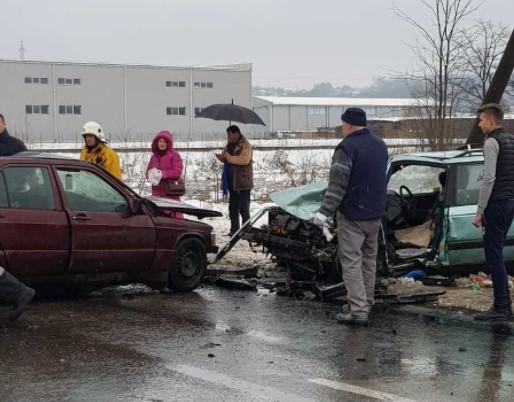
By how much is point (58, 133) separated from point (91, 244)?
61138 mm

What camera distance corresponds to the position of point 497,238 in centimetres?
702

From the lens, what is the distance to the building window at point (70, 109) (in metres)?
67.9

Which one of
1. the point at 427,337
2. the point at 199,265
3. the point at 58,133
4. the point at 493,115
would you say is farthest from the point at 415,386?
the point at 58,133

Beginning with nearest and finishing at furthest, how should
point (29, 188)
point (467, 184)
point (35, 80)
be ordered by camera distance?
point (29, 188), point (467, 184), point (35, 80)

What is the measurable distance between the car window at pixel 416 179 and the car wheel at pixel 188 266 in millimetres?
2547

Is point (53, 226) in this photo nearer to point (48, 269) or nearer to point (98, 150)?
point (48, 269)

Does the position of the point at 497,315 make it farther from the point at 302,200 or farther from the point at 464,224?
the point at 302,200

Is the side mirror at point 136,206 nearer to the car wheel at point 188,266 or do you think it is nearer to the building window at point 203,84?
the car wheel at point 188,266

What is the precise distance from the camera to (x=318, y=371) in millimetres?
5414

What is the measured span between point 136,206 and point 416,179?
368cm

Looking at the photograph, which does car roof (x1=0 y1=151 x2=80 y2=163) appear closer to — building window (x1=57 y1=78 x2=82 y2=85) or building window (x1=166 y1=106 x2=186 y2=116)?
building window (x1=57 y1=78 x2=82 y2=85)

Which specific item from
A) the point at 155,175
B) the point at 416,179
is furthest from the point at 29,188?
the point at 416,179

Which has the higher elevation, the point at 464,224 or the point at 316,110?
the point at 316,110

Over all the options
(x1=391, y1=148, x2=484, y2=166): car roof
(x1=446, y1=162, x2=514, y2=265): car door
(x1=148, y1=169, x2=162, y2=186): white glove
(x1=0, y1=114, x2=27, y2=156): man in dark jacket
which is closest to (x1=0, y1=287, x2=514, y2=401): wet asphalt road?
(x1=446, y1=162, x2=514, y2=265): car door
